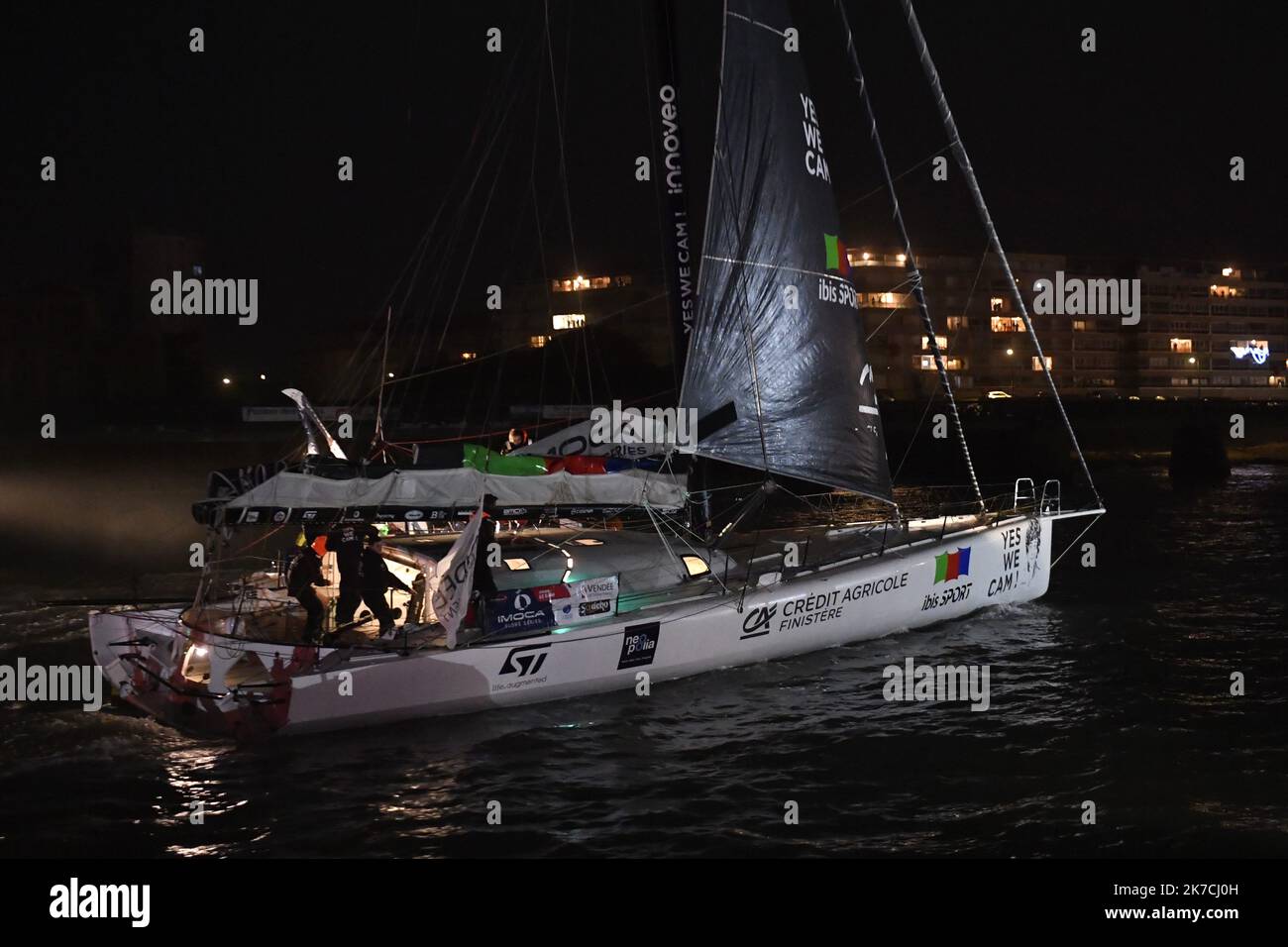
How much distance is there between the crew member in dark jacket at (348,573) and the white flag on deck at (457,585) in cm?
101

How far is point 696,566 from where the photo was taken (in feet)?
50.5

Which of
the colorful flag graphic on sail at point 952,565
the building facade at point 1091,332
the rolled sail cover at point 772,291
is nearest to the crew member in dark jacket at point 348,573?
the rolled sail cover at point 772,291

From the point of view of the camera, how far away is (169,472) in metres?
45.4

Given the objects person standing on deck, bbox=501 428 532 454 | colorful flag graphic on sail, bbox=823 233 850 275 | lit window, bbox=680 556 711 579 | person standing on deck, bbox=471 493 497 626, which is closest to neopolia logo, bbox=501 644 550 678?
person standing on deck, bbox=471 493 497 626

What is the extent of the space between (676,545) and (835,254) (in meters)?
4.86

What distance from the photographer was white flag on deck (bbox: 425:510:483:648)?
12.4m

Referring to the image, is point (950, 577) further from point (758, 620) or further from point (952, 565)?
point (758, 620)

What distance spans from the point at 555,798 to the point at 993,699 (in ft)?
20.0

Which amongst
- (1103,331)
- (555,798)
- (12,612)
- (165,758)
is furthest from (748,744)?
(1103,331)

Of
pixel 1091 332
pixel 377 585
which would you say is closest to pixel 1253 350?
pixel 1091 332

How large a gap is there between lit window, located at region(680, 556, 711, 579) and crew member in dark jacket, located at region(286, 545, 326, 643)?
4.71 meters

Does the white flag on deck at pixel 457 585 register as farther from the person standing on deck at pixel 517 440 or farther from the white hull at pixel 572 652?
the person standing on deck at pixel 517 440

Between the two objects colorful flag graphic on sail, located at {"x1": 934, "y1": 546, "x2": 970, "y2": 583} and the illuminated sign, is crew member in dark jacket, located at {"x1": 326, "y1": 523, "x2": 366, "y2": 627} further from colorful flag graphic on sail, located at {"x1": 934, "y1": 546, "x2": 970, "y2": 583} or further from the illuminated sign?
the illuminated sign
